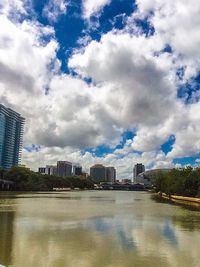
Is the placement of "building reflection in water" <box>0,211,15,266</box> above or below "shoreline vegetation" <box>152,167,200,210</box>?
below

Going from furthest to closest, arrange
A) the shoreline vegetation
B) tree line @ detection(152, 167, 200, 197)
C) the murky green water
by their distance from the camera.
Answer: tree line @ detection(152, 167, 200, 197), the shoreline vegetation, the murky green water

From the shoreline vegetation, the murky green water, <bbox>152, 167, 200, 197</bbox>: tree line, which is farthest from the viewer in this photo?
<bbox>152, 167, 200, 197</bbox>: tree line

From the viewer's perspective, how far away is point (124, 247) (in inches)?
791

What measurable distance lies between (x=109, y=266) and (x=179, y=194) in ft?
260

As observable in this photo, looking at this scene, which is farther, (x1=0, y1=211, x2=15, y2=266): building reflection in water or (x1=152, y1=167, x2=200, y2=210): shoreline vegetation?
(x1=152, y1=167, x2=200, y2=210): shoreline vegetation

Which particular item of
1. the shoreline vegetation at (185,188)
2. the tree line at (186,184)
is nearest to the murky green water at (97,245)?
the shoreline vegetation at (185,188)

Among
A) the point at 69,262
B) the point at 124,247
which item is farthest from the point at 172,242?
the point at 69,262

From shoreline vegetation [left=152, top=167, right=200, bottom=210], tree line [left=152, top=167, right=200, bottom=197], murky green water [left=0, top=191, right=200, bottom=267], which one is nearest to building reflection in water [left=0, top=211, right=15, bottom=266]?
murky green water [left=0, top=191, right=200, bottom=267]

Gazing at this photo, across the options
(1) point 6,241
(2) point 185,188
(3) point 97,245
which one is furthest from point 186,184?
(1) point 6,241

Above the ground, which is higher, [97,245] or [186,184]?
[186,184]

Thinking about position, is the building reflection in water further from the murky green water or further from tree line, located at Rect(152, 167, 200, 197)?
tree line, located at Rect(152, 167, 200, 197)

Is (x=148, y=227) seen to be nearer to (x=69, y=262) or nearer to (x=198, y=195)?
(x=69, y=262)

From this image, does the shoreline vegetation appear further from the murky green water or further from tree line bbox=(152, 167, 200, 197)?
the murky green water

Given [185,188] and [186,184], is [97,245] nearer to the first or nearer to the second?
[186,184]
